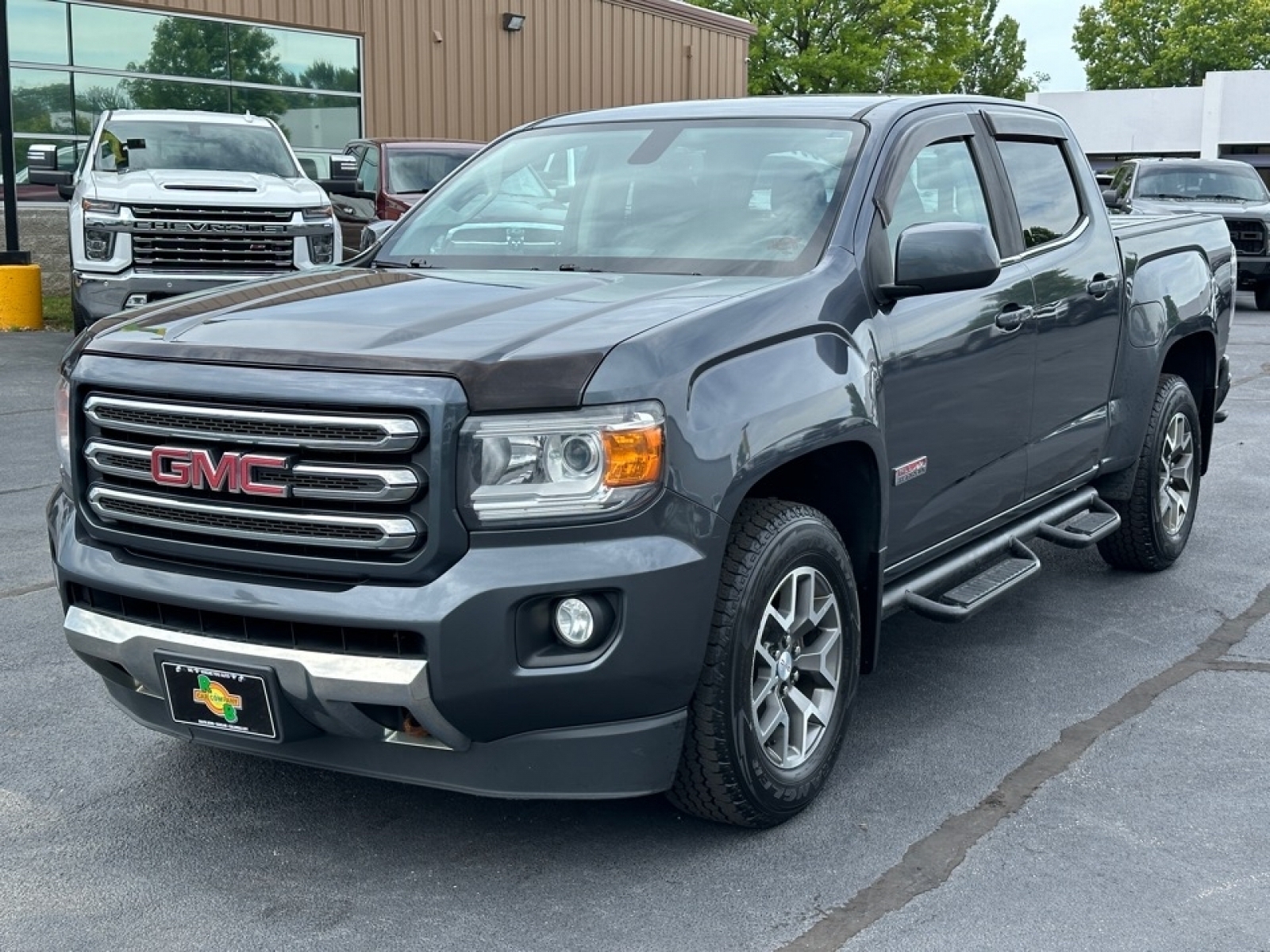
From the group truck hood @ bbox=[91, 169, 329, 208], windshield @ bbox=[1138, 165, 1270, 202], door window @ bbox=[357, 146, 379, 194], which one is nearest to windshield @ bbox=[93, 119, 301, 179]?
truck hood @ bbox=[91, 169, 329, 208]

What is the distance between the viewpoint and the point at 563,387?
10.2 ft

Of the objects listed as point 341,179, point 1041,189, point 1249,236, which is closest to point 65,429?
point 1041,189

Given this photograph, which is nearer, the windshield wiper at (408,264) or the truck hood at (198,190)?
the windshield wiper at (408,264)

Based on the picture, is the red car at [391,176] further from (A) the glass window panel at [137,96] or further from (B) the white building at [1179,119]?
(B) the white building at [1179,119]

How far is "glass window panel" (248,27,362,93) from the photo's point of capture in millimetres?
19734

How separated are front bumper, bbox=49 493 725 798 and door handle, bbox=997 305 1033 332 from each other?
170cm

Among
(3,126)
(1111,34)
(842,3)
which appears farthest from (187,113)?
(1111,34)

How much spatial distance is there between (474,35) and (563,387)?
20.1 metres

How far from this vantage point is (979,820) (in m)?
3.74

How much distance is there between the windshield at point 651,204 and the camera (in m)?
4.16

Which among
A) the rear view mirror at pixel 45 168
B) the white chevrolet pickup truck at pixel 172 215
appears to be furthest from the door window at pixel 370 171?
the rear view mirror at pixel 45 168

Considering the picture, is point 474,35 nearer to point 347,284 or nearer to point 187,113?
point 187,113

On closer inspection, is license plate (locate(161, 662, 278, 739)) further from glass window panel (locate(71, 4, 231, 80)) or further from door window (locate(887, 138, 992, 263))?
glass window panel (locate(71, 4, 231, 80))

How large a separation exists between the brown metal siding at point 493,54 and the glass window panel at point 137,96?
93cm
